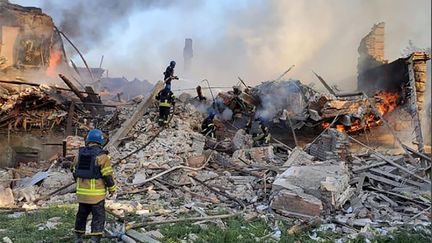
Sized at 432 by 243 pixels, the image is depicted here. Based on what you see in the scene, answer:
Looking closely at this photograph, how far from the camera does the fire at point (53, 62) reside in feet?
63.3

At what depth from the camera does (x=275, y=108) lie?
1486 cm

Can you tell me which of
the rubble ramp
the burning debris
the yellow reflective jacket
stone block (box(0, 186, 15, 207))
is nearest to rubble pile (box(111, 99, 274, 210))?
the rubble ramp

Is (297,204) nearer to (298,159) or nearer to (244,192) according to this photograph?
(244,192)

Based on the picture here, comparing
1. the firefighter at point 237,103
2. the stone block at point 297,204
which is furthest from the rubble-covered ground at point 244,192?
the firefighter at point 237,103

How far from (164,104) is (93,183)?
23.2 ft

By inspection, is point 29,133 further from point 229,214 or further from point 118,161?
point 229,214

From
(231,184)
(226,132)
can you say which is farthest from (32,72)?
(231,184)

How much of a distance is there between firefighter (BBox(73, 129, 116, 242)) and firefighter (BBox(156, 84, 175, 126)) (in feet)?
A: 22.2

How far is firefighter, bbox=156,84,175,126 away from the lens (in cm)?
1173

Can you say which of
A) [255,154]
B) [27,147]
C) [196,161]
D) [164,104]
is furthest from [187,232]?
[27,147]

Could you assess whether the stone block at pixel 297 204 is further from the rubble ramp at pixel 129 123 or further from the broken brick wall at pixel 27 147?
the broken brick wall at pixel 27 147

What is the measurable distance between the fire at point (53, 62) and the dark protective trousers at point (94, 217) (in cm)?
1563

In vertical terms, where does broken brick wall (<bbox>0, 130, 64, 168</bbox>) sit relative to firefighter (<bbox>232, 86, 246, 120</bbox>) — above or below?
below

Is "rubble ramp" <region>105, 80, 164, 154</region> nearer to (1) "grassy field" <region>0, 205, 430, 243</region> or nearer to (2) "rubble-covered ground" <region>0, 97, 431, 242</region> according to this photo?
(2) "rubble-covered ground" <region>0, 97, 431, 242</region>
